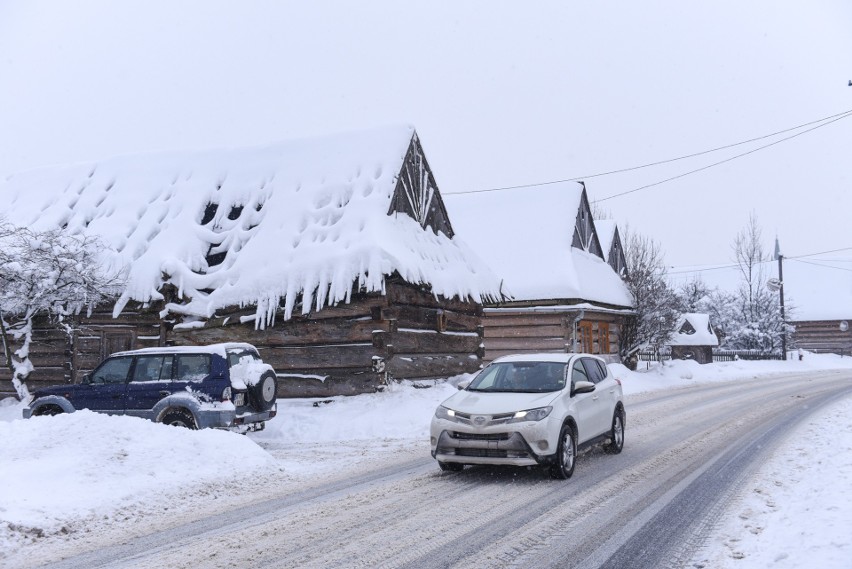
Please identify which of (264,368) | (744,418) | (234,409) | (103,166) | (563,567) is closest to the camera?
(563,567)

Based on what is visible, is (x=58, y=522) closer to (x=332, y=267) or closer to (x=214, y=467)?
(x=214, y=467)

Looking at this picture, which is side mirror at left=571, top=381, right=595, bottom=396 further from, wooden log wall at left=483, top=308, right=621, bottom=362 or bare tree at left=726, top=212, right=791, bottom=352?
bare tree at left=726, top=212, right=791, bottom=352

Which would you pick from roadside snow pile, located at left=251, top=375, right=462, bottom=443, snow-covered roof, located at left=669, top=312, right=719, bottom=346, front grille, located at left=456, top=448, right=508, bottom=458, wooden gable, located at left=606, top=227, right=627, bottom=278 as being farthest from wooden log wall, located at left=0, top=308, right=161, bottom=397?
snow-covered roof, located at left=669, top=312, right=719, bottom=346

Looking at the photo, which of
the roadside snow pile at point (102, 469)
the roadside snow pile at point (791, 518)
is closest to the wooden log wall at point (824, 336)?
the roadside snow pile at point (791, 518)

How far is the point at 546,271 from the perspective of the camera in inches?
1141

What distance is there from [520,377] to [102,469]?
5852mm

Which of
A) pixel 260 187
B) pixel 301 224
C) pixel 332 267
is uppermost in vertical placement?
pixel 260 187

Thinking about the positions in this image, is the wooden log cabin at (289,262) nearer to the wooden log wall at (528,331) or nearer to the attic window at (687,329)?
the wooden log wall at (528,331)

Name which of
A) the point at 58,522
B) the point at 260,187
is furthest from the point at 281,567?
the point at 260,187

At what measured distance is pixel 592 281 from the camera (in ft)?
99.2

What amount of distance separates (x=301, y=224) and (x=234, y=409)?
7862mm

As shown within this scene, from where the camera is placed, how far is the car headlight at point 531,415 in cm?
888

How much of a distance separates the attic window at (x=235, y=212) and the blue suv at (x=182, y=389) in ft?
28.0

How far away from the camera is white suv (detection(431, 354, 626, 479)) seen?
348 inches
